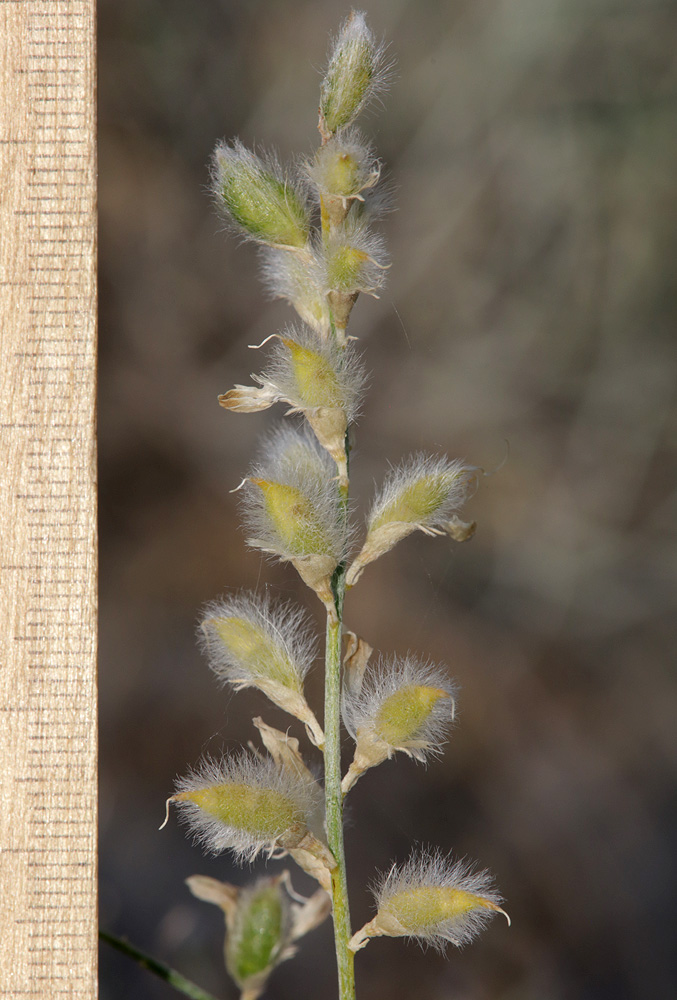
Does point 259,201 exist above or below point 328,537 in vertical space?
above

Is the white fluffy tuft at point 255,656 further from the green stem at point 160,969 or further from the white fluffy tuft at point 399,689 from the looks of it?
the green stem at point 160,969

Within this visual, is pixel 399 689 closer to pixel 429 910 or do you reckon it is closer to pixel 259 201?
pixel 429 910

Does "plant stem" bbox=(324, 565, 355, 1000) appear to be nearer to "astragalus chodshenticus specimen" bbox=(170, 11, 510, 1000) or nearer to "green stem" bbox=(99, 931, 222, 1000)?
"astragalus chodshenticus specimen" bbox=(170, 11, 510, 1000)

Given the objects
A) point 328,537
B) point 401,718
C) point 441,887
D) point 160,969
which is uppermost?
point 328,537

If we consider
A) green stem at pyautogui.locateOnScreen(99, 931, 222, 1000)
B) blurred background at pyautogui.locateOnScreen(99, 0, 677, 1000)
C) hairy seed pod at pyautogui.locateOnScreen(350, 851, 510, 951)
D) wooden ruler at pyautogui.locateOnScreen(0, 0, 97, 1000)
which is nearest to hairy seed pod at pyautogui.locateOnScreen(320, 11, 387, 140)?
wooden ruler at pyautogui.locateOnScreen(0, 0, 97, 1000)

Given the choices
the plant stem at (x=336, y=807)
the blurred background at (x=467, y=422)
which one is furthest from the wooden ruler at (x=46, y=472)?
the blurred background at (x=467, y=422)

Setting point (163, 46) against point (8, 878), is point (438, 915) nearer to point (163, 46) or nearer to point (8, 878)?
point (8, 878)

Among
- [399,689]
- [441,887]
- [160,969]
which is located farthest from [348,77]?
[160,969]

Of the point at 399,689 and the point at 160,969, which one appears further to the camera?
the point at 160,969
